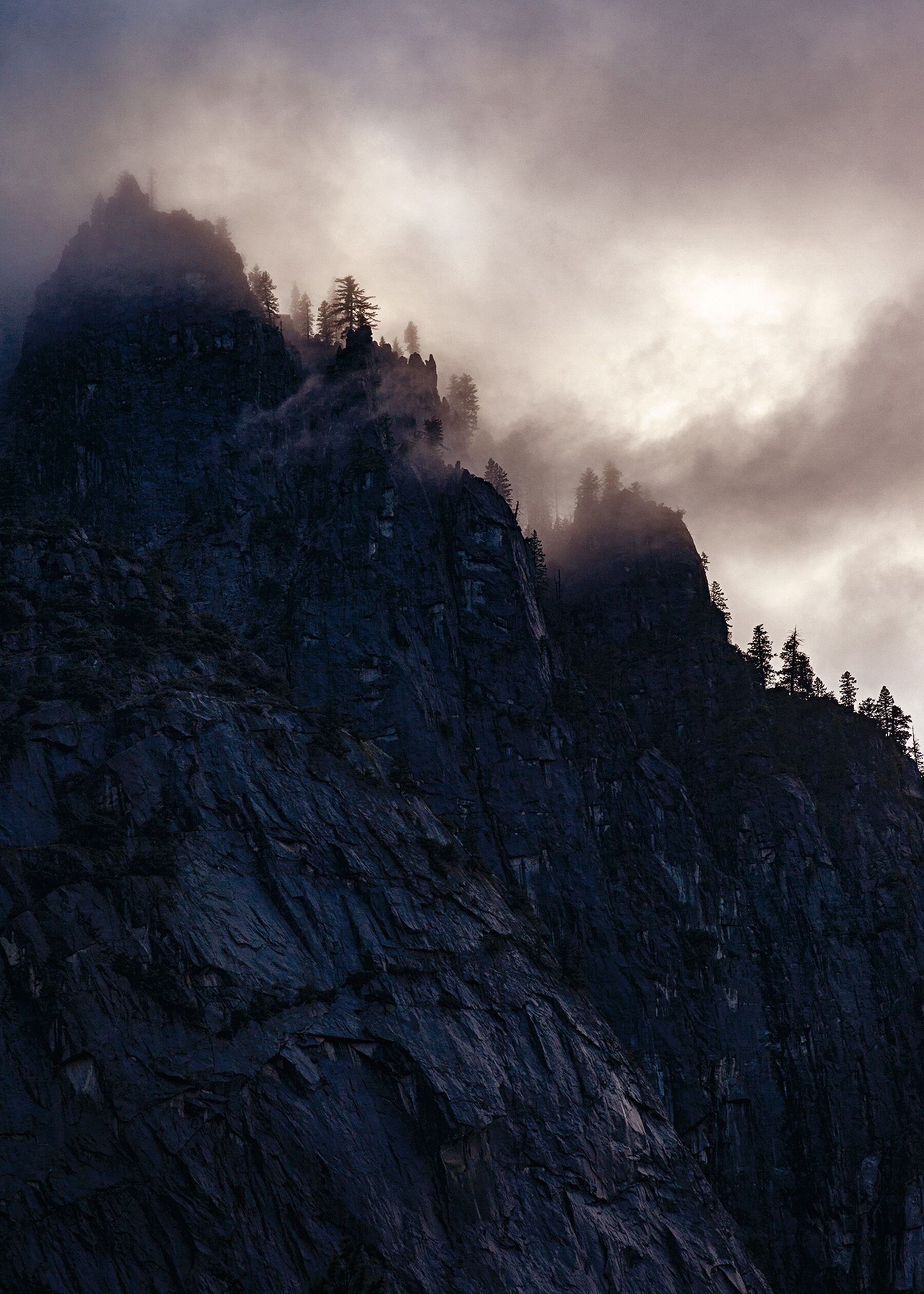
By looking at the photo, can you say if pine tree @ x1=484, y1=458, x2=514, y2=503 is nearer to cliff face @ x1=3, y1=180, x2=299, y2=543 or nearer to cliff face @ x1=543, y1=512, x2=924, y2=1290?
cliff face @ x1=543, y1=512, x2=924, y2=1290

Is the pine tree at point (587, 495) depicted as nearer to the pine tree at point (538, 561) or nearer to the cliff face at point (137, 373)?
the pine tree at point (538, 561)

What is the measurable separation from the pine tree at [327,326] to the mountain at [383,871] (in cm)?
384

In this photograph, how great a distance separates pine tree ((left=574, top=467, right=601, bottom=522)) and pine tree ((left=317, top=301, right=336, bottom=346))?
101 feet

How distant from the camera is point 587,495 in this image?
15400cm

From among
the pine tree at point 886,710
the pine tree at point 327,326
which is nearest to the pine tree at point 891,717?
the pine tree at point 886,710

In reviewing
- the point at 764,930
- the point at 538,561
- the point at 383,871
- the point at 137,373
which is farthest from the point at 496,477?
the point at 383,871

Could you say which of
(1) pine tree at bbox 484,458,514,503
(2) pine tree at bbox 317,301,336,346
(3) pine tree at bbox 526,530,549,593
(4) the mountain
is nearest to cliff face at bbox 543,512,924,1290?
(4) the mountain

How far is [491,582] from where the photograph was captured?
408ft

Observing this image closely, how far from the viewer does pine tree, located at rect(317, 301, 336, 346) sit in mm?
141700

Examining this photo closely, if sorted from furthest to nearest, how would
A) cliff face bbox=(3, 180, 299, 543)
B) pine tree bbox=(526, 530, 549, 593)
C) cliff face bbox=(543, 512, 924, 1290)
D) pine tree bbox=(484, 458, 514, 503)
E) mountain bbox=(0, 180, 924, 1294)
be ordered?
1. pine tree bbox=(484, 458, 514, 503)
2. pine tree bbox=(526, 530, 549, 593)
3. cliff face bbox=(3, 180, 299, 543)
4. cliff face bbox=(543, 512, 924, 1290)
5. mountain bbox=(0, 180, 924, 1294)

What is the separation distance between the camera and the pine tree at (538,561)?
138 meters

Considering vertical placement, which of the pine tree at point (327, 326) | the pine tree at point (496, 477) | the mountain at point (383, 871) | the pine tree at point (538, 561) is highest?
the pine tree at point (327, 326)

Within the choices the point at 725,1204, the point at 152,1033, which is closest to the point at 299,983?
the point at 152,1033

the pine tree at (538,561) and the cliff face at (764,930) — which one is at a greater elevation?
the pine tree at (538,561)
